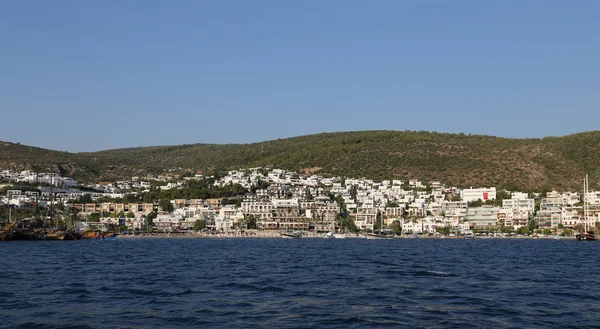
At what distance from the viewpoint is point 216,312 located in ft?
72.1

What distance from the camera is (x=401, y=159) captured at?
15875 cm

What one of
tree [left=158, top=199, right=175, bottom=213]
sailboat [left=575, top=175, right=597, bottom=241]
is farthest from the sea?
tree [left=158, top=199, right=175, bottom=213]

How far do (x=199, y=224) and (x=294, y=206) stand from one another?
1758 cm

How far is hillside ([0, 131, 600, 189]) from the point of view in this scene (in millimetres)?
137788

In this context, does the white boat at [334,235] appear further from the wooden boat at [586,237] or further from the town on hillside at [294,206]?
the wooden boat at [586,237]

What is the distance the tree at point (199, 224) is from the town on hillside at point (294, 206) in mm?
234

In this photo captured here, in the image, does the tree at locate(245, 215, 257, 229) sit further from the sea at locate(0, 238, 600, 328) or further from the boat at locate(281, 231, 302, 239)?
the sea at locate(0, 238, 600, 328)

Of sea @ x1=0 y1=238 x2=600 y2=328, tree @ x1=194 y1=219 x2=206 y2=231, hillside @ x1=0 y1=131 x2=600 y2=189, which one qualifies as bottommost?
sea @ x1=0 y1=238 x2=600 y2=328

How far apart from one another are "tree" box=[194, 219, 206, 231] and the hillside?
135 ft

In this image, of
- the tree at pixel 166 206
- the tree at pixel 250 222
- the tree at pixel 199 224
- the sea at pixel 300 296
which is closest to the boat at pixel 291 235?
the tree at pixel 250 222

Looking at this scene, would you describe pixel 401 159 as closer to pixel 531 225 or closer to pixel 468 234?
pixel 531 225

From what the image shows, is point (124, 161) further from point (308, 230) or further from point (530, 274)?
point (530, 274)

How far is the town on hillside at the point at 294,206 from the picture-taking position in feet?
386

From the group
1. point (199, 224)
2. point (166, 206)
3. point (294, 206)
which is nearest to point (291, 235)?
point (294, 206)
